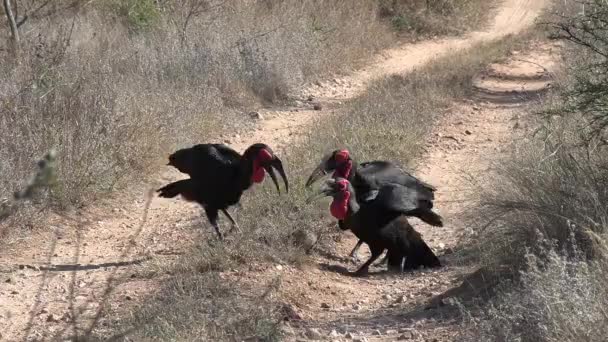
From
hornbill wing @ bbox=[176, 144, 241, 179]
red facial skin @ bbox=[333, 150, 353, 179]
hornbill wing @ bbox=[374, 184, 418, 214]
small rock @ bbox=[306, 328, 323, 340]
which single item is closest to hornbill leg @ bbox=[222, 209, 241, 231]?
hornbill wing @ bbox=[176, 144, 241, 179]

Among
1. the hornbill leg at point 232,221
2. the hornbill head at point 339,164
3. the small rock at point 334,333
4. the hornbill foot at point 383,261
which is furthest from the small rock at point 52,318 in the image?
the hornbill foot at point 383,261

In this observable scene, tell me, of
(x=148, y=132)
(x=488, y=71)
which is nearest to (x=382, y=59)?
(x=488, y=71)

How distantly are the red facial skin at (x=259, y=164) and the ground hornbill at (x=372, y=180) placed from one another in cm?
53

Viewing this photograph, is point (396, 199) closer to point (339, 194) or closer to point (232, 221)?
point (339, 194)

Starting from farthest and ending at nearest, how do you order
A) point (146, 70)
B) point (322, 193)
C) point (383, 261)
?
point (146, 70) < point (383, 261) < point (322, 193)

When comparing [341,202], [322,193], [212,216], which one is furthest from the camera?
[212,216]

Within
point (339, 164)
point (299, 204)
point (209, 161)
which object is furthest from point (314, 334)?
point (299, 204)

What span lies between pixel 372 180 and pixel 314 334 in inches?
85.4

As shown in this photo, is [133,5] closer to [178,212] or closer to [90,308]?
[178,212]

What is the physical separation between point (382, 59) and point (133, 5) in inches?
162

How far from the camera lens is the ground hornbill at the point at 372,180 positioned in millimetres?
7230

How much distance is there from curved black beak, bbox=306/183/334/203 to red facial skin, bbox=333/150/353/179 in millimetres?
177

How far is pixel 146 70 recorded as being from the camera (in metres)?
11.3

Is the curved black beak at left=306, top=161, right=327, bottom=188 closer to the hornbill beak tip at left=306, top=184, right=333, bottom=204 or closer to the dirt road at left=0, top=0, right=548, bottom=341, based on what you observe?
the hornbill beak tip at left=306, top=184, right=333, bottom=204
